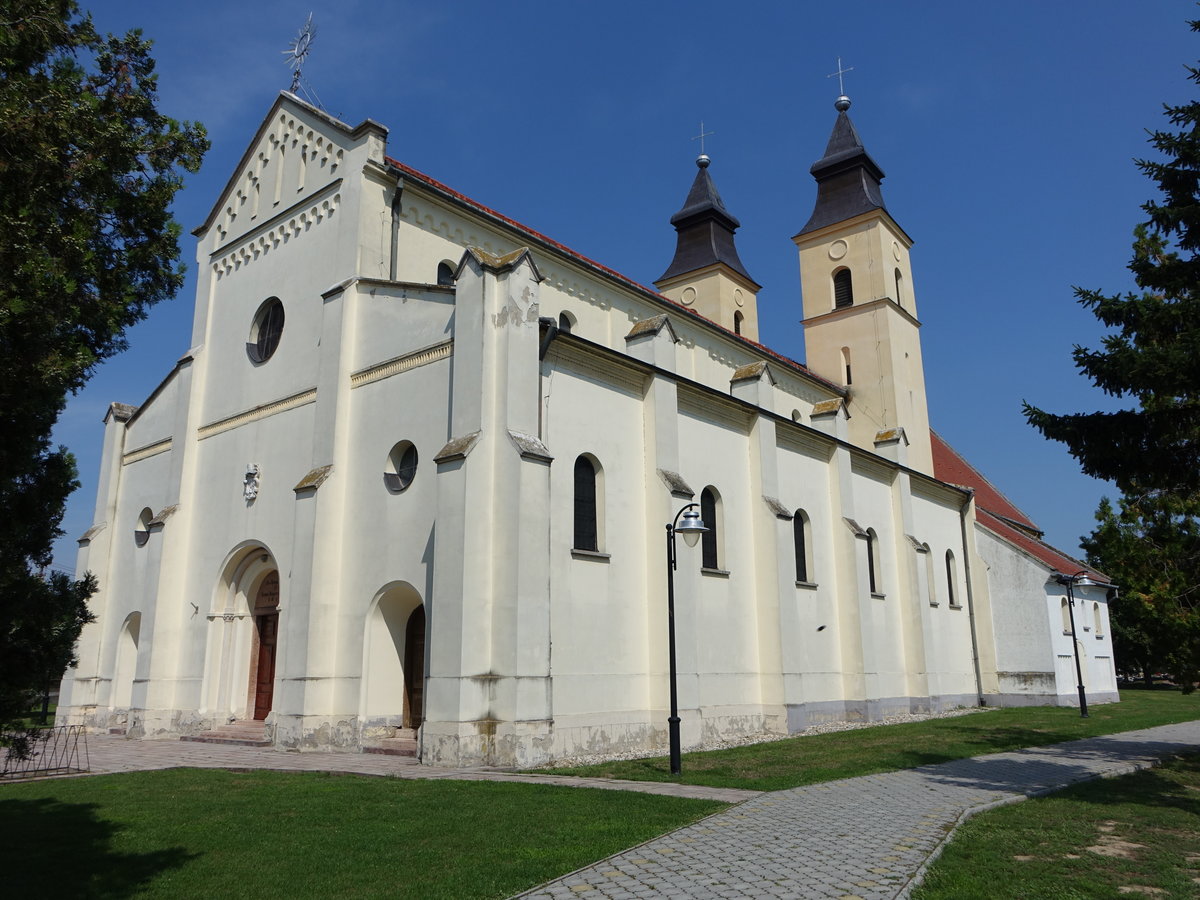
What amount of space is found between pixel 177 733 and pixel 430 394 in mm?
10286

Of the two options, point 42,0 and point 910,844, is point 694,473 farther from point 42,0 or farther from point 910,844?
point 42,0

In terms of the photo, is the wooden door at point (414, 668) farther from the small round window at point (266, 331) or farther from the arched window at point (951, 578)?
the arched window at point (951, 578)

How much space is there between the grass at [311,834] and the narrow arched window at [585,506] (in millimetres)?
5743

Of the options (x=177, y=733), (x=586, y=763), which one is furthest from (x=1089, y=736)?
(x=177, y=733)

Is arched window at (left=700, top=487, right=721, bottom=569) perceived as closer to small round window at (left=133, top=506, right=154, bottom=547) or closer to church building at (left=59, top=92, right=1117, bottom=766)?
church building at (left=59, top=92, right=1117, bottom=766)

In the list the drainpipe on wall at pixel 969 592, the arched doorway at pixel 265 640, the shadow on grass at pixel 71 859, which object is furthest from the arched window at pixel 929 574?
the shadow on grass at pixel 71 859

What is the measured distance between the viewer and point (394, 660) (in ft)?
54.4

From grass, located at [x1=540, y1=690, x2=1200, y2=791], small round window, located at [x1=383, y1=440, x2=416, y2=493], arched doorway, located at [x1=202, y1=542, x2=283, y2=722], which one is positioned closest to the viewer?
grass, located at [x1=540, y1=690, x2=1200, y2=791]

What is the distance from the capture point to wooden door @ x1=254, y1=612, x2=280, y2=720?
19516 mm

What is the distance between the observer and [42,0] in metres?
6.22

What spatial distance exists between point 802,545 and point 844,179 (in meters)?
19.8

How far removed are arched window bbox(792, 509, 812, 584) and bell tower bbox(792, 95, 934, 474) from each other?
429 inches

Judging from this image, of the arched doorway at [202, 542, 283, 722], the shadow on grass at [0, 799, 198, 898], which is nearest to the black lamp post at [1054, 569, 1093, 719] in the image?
the arched doorway at [202, 542, 283, 722]

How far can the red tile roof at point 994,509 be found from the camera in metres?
34.7
